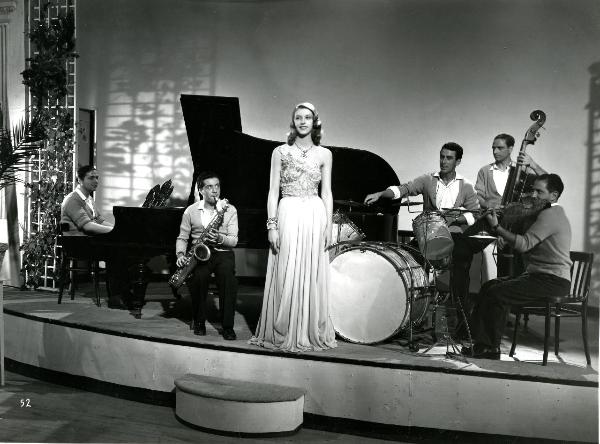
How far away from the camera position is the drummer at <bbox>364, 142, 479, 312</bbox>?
5.02m

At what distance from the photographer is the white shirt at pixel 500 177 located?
534 cm

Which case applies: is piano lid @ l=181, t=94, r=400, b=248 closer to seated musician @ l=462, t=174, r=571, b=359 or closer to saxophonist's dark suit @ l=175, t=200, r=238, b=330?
saxophonist's dark suit @ l=175, t=200, r=238, b=330

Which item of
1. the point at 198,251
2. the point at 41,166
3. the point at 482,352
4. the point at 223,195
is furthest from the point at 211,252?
the point at 41,166

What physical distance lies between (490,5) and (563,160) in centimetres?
169

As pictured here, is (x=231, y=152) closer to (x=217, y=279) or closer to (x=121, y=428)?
(x=217, y=279)

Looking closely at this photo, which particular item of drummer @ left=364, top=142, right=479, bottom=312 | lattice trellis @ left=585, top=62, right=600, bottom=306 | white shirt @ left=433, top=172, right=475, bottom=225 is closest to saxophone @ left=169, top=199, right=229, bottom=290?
drummer @ left=364, top=142, right=479, bottom=312

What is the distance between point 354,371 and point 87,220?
112 inches

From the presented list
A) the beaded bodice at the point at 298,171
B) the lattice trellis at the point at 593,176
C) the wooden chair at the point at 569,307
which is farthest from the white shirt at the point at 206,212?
the lattice trellis at the point at 593,176

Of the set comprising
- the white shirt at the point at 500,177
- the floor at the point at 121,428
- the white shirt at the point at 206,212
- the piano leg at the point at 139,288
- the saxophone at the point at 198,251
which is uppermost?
the white shirt at the point at 500,177

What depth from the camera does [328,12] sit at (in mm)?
7324

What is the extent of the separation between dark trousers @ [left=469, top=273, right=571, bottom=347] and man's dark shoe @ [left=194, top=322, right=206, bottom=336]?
1.79 metres

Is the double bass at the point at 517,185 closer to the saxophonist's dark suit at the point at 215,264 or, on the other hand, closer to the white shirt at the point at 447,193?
the white shirt at the point at 447,193

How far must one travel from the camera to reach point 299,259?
4.28m

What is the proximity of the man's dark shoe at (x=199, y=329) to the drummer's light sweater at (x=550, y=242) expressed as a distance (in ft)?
6.96
